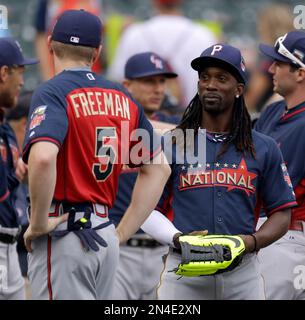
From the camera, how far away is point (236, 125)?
5562 mm

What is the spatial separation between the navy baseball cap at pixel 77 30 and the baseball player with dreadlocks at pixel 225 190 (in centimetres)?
58

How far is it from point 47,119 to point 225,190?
1.07m

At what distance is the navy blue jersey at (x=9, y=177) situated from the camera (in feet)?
20.5

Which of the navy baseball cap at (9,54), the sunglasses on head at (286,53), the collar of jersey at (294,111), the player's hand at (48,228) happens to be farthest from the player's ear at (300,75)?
the player's hand at (48,228)

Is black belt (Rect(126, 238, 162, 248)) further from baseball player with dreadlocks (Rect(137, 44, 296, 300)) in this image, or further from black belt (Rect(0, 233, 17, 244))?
baseball player with dreadlocks (Rect(137, 44, 296, 300))

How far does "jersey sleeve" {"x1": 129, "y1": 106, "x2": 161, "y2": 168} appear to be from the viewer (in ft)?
17.8

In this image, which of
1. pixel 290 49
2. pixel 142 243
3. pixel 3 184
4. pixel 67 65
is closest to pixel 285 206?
pixel 290 49

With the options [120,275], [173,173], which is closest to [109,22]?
[120,275]

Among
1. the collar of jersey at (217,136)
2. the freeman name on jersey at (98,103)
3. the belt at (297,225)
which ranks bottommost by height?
the belt at (297,225)

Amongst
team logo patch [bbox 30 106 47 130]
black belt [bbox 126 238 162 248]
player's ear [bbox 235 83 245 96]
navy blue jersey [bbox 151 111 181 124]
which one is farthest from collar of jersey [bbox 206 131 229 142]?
black belt [bbox 126 238 162 248]

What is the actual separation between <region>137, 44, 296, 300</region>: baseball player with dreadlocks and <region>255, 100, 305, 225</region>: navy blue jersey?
579mm

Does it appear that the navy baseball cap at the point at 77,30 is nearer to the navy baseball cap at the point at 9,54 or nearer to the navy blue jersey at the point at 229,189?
the navy blue jersey at the point at 229,189

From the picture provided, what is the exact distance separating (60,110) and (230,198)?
3.44ft
